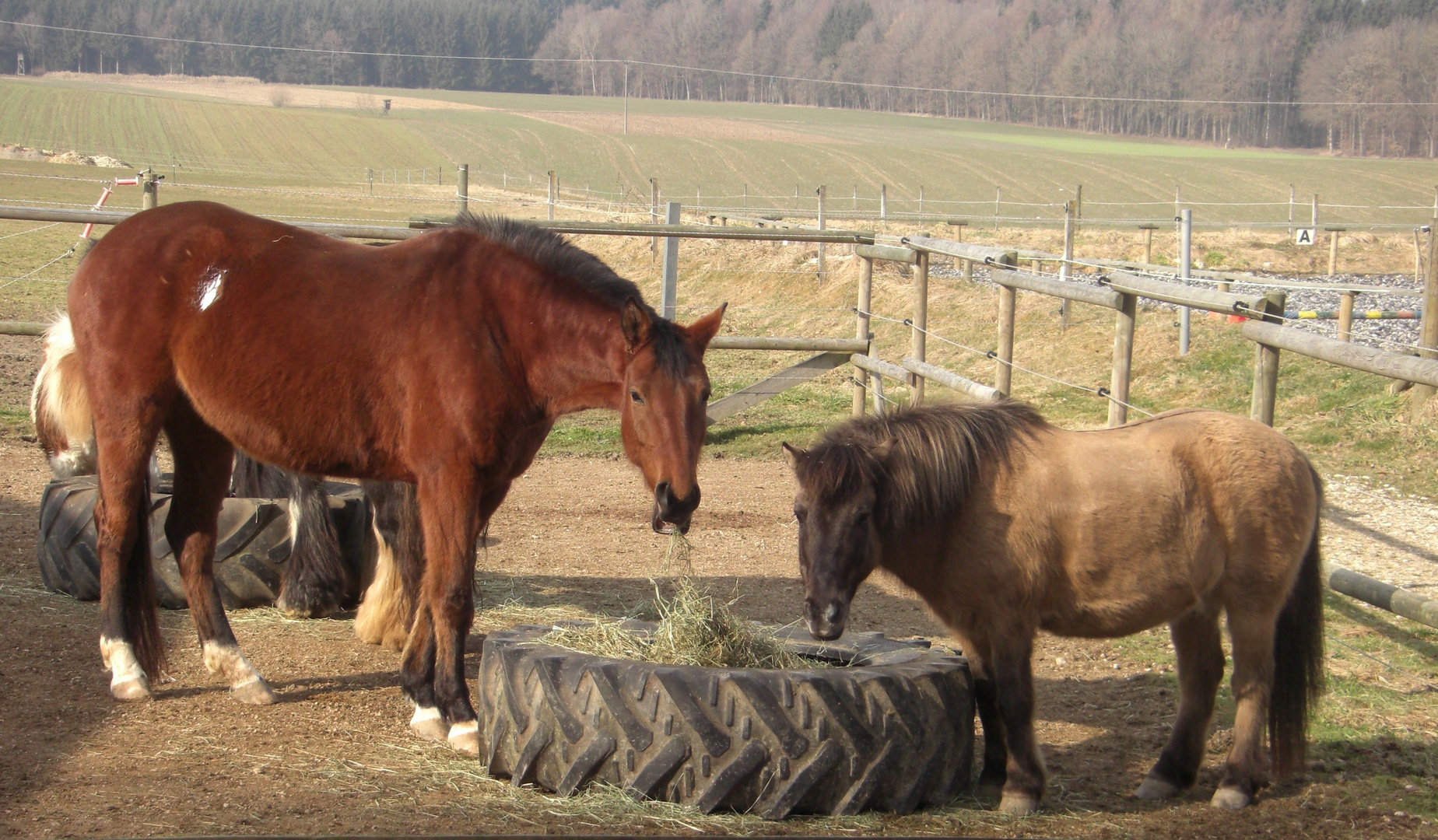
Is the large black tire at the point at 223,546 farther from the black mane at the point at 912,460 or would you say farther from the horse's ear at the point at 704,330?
the black mane at the point at 912,460

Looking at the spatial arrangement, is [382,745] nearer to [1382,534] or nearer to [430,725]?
[430,725]

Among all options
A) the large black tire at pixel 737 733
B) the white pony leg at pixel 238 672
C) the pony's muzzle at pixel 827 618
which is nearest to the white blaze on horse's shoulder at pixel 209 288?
the white pony leg at pixel 238 672

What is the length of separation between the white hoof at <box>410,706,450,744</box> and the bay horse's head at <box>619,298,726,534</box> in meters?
0.99

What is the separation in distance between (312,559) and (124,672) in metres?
1.07

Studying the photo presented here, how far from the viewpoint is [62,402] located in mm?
5125

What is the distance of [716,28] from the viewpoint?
12850cm

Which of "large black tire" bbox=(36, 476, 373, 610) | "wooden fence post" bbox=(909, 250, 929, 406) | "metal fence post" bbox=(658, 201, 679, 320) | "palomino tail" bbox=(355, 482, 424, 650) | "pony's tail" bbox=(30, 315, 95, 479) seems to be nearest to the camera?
"palomino tail" bbox=(355, 482, 424, 650)

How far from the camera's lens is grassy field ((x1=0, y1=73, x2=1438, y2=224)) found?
46156 millimetres

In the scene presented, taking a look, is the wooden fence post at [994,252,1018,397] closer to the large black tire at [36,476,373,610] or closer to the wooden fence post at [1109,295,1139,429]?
the wooden fence post at [1109,295,1139,429]

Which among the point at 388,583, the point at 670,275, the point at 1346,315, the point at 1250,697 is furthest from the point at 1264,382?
the point at 1346,315

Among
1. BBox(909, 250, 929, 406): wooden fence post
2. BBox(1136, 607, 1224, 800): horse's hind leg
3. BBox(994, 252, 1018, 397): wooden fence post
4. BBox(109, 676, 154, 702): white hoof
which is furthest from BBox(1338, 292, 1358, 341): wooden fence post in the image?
BBox(109, 676, 154, 702): white hoof

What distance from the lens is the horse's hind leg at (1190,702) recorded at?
3.29m

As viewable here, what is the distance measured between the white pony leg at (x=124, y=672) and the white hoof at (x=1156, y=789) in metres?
3.31

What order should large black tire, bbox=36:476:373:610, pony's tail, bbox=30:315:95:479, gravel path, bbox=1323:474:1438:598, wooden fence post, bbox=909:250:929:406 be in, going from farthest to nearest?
1. wooden fence post, bbox=909:250:929:406
2. gravel path, bbox=1323:474:1438:598
3. pony's tail, bbox=30:315:95:479
4. large black tire, bbox=36:476:373:610
